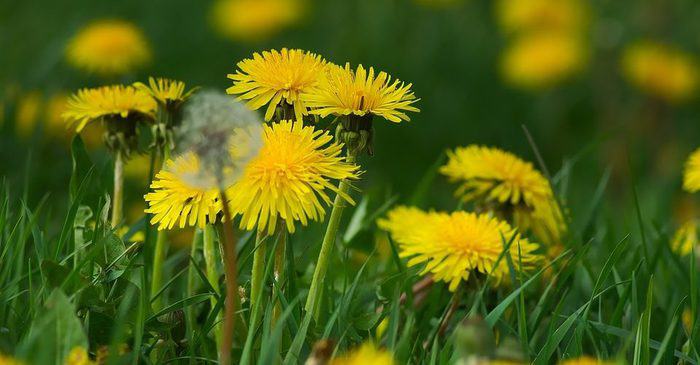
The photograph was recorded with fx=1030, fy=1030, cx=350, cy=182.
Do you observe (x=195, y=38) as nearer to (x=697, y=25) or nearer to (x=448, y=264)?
(x=697, y=25)

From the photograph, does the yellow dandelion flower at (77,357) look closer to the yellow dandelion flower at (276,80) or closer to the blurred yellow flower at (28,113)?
the yellow dandelion flower at (276,80)

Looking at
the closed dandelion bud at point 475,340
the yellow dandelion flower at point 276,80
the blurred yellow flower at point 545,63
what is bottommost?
the closed dandelion bud at point 475,340

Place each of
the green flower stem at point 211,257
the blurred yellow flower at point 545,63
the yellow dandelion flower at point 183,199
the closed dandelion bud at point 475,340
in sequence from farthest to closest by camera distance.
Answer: the blurred yellow flower at point 545,63 → the green flower stem at point 211,257 → the yellow dandelion flower at point 183,199 → the closed dandelion bud at point 475,340

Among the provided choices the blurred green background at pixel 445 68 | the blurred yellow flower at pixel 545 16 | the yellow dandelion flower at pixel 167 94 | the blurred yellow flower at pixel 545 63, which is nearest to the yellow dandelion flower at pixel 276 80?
the yellow dandelion flower at pixel 167 94

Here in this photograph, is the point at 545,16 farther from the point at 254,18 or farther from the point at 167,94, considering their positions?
the point at 167,94

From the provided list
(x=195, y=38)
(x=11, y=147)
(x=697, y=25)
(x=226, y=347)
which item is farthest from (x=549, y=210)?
(x=697, y=25)
